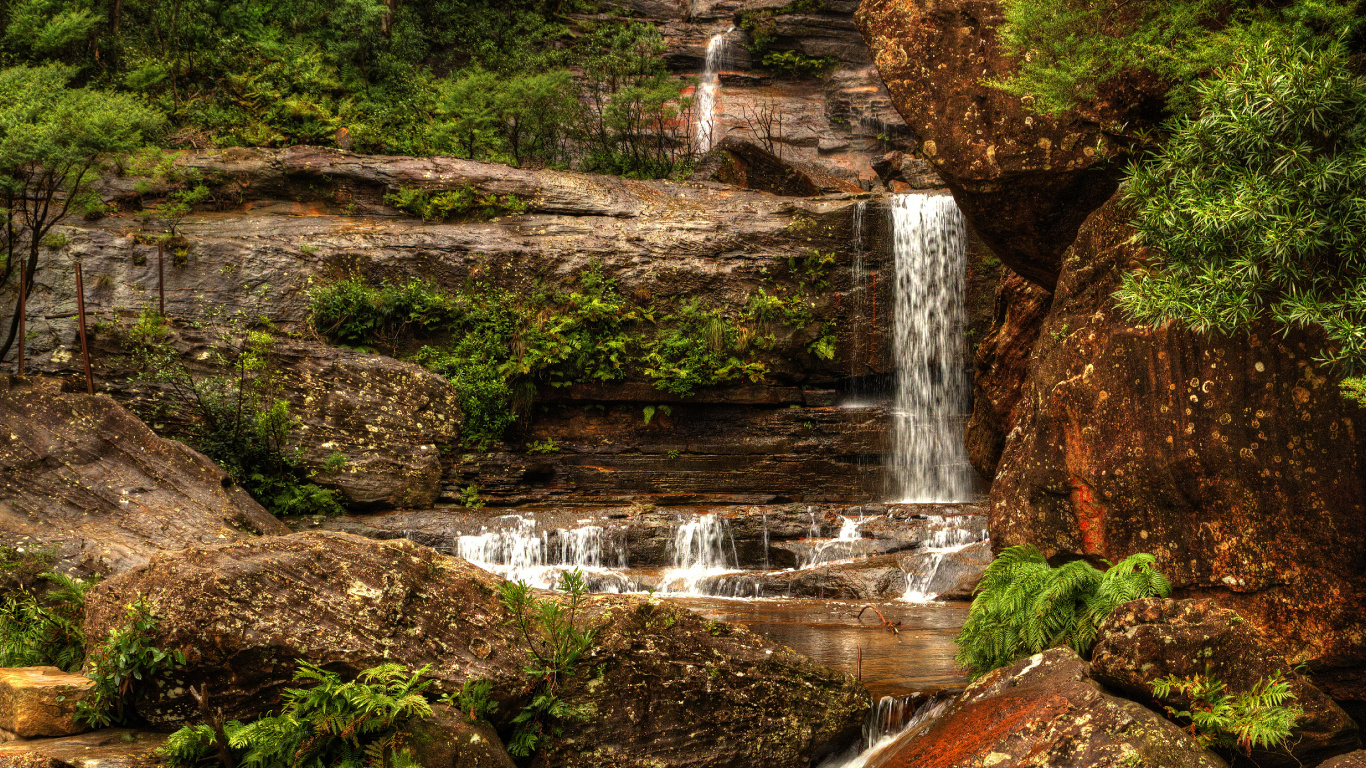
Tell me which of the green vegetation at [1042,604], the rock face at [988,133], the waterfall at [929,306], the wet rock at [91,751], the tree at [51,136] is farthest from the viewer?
the waterfall at [929,306]

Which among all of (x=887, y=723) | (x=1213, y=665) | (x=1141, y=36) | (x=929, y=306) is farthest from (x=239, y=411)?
(x=1213, y=665)

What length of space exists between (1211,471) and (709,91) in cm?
2051

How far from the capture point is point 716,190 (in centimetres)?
1775

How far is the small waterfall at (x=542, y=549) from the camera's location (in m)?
11.3

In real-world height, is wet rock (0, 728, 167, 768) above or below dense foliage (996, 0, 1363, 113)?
below

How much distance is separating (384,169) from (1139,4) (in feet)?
44.4

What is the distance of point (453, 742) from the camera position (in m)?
4.15

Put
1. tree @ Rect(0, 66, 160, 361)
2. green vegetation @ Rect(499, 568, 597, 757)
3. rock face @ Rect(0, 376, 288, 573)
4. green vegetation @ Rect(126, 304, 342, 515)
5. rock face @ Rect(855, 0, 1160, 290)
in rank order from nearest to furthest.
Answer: green vegetation @ Rect(499, 568, 597, 757) → rock face @ Rect(855, 0, 1160, 290) → rock face @ Rect(0, 376, 288, 573) → tree @ Rect(0, 66, 160, 361) → green vegetation @ Rect(126, 304, 342, 515)

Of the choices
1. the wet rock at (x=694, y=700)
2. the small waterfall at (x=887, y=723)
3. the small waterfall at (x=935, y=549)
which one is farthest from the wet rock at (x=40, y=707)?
the small waterfall at (x=935, y=549)

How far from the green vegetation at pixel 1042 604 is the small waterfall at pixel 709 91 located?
58.0 ft

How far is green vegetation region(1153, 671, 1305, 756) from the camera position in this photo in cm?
425

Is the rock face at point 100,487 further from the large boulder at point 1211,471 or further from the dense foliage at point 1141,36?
the dense foliage at point 1141,36

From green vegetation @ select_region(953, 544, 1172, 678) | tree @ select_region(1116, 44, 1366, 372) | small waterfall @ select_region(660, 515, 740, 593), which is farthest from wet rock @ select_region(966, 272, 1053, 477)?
tree @ select_region(1116, 44, 1366, 372)

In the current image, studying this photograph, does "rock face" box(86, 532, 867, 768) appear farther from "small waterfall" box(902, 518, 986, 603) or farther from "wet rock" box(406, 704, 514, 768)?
"small waterfall" box(902, 518, 986, 603)
